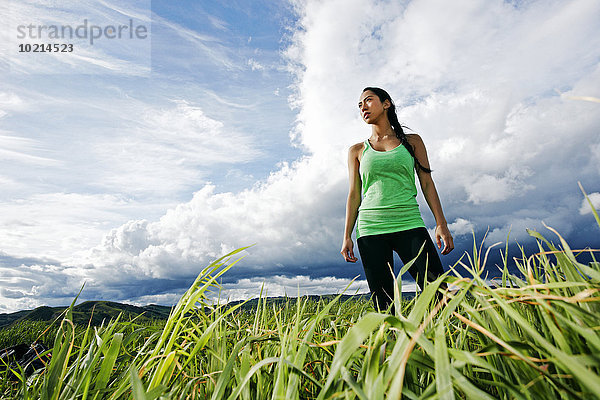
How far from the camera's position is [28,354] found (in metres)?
3.42

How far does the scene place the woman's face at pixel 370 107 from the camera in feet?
11.9

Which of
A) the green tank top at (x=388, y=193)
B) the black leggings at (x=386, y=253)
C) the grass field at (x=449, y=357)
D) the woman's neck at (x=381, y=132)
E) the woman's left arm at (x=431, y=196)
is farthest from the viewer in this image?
the woman's neck at (x=381, y=132)

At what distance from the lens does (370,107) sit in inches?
142

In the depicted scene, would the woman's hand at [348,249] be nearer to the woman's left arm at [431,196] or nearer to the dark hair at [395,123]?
the woman's left arm at [431,196]

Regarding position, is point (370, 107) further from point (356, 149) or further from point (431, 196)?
point (431, 196)

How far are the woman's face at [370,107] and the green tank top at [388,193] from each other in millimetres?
335

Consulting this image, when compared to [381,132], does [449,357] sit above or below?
below

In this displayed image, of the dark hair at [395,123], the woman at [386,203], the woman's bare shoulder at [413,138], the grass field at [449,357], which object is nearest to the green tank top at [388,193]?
the woman at [386,203]

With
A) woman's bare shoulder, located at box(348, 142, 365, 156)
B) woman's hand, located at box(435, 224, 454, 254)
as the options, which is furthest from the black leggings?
woman's bare shoulder, located at box(348, 142, 365, 156)

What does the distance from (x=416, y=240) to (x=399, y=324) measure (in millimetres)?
2447

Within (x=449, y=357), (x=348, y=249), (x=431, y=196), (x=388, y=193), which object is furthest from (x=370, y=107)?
(x=449, y=357)

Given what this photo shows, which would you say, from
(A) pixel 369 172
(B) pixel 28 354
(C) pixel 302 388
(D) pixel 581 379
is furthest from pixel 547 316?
(B) pixel 28 354

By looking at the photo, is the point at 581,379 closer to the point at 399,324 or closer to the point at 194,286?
the point at 399,324

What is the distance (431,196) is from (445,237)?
0.44m
